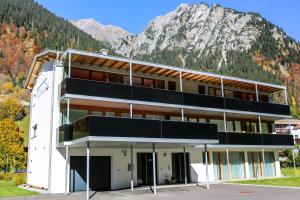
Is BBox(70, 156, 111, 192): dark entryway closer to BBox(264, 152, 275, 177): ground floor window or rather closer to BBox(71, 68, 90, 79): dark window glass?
BBox(71, 68, 90, 79): dark window glass

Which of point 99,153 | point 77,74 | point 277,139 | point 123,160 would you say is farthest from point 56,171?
point 277,139

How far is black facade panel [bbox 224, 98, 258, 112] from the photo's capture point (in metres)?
30.8

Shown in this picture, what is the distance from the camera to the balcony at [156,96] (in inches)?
886

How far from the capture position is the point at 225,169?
31812 millimetres

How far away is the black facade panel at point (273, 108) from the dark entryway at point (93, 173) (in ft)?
55.5

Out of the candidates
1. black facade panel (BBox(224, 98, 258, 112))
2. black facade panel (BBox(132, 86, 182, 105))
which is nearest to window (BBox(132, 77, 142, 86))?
black facade panel (BBox(132, 86, 182, 105))

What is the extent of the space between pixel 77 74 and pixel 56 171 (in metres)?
7.11

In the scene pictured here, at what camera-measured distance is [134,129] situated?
20.5m

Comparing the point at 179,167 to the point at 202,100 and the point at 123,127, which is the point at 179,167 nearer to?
the point at 202,100

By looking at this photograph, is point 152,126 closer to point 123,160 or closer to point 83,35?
point 123,160

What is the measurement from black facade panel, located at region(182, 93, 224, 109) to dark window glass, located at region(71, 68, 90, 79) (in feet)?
26.5

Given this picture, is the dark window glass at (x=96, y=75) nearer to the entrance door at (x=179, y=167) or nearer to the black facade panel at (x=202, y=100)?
the black facade panel at (x=202, y=100)

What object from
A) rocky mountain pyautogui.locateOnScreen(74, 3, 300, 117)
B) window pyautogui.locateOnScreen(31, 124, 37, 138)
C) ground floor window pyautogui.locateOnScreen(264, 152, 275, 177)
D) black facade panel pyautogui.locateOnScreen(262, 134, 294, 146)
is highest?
rocky mountain pyautogui.locateOnScreen(74, 3, 300, 117)

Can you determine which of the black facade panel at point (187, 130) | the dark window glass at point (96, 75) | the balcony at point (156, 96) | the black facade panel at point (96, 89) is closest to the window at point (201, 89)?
the balcony at point (156, 96)
